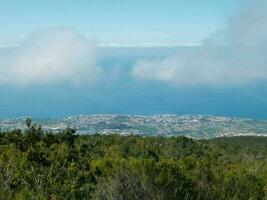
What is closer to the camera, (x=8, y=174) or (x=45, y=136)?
(x=8, y=174)

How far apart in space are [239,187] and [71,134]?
26477 millimetres

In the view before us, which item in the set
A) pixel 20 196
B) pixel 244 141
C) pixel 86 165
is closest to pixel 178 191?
pixel 20 196

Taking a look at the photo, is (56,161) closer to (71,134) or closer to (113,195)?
(71,134)

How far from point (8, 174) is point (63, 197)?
15.7 ft

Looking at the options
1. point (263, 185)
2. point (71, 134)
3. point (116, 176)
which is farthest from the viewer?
point (71, 134)

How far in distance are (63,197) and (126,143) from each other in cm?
5279

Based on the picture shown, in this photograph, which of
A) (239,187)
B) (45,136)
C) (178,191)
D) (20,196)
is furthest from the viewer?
(45,136)

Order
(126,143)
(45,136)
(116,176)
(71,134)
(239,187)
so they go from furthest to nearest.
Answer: (126,143)
(71,134)
(45,136)
(239,187)
(116,176)

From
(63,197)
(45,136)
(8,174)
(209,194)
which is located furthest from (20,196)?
(45,136)

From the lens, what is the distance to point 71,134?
5612 cm

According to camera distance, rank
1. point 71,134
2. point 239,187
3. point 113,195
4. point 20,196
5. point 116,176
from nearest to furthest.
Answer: point 20,196, point 113,195, point 116,176, point 239,187, point 71,134

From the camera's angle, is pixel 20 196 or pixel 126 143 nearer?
pixel 20 196

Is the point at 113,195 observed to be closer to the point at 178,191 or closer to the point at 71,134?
the point at 178,191

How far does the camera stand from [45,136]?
52188 millimetres
